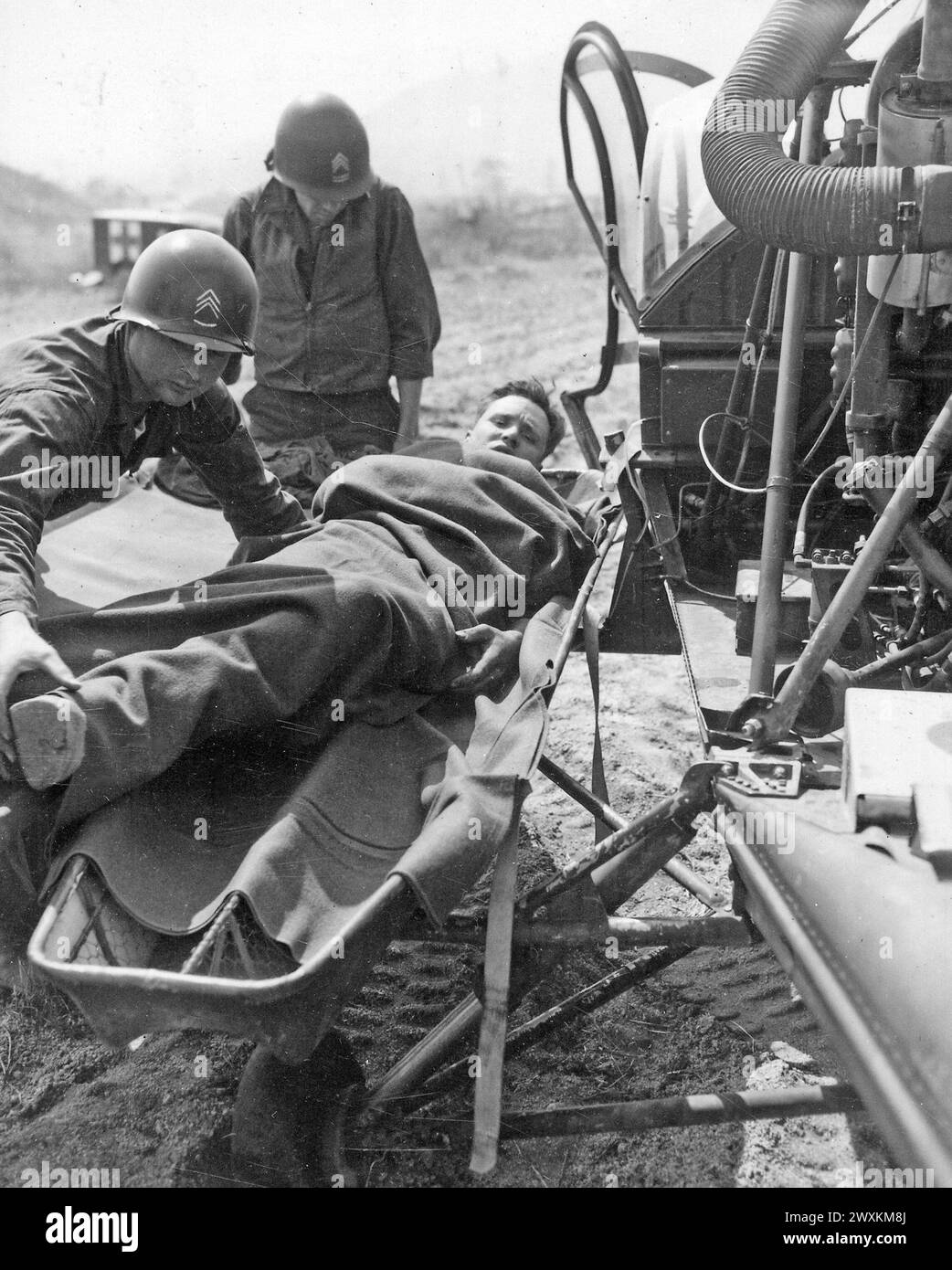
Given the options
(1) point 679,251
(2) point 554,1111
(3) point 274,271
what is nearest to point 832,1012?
(2) point 554,1111

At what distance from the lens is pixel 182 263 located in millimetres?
3150

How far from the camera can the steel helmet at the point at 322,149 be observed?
4762 mm

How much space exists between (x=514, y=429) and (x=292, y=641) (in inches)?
89.9

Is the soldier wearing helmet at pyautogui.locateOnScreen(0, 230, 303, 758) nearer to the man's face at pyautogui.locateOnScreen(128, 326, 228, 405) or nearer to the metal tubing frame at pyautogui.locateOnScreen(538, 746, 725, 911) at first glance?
the man's face at pyautogui.locateOnScreen(128, 326, 228, 405)

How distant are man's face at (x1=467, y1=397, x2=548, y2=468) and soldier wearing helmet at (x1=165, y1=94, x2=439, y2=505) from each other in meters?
0.56

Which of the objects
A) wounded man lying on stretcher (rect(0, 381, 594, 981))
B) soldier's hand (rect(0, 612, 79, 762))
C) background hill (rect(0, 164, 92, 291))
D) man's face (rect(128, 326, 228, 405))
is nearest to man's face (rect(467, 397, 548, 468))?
wounded man lying on stretcher (rect(0, 381, 594, 981))

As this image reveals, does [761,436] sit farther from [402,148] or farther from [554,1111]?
[402,148]

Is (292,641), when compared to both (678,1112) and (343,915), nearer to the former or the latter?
(343,915)

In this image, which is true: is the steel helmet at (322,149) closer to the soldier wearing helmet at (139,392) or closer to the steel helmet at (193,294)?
the soldier wearing helmet at (139,392)

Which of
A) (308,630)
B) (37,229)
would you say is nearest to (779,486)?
(308,630)

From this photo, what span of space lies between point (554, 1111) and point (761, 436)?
242cm

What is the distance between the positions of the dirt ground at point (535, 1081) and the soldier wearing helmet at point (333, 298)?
211 cm

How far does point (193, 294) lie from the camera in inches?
123
